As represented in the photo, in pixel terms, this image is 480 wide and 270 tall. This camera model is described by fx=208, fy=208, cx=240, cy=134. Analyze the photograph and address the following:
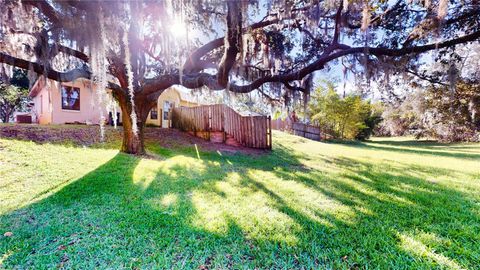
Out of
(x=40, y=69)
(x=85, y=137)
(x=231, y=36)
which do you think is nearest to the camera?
(x=231, y=36)

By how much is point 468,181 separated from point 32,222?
7.10 m

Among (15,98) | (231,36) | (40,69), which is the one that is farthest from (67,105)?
(231,36)

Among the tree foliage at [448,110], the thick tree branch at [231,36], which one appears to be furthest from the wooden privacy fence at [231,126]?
the tree foliage at [448,110]

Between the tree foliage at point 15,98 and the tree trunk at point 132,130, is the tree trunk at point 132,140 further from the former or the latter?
the tree foliage at point 15,98

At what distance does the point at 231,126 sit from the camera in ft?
28.8

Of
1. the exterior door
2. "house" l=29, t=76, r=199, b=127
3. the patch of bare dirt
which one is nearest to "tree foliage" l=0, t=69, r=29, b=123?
"house" l=29, t=76, r=199, b=127

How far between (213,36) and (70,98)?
8.97 meters

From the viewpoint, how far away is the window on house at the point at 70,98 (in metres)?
10.5

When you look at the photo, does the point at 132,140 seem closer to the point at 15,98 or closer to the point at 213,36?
the point at 213,36

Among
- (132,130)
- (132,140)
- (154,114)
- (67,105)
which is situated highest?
(67,105)

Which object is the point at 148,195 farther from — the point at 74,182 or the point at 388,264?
the point at 388,264

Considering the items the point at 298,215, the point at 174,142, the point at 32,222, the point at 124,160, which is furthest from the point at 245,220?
the point at 174,142

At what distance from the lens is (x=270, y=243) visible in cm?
198

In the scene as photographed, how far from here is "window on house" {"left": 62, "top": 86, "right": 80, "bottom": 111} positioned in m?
10.5
